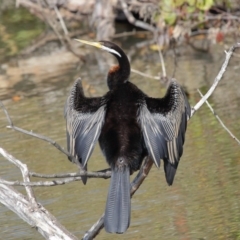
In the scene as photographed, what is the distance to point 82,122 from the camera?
4289mm

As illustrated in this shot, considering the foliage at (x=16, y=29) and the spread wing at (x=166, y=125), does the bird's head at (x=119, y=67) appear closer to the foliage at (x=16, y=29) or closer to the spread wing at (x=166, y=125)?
the spread wing at (x=166, y=125)

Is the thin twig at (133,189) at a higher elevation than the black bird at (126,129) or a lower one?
lower

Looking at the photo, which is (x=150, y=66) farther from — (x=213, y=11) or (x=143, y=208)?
(x=143, y=208)

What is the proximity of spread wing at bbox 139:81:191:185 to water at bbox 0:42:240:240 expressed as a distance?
0.82m

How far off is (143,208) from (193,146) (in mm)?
1418

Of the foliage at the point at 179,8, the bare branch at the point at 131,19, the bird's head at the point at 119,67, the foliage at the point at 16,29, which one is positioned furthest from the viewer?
the foliage at the point at 16,29

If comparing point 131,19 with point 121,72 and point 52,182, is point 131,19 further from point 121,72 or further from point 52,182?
point 52,182

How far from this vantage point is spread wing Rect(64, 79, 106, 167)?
13.8 ft

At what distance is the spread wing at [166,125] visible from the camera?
13.8 ft

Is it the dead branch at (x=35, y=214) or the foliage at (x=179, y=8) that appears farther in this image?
the foliage at (x=179, y=8)

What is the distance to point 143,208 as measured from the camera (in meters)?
5.54

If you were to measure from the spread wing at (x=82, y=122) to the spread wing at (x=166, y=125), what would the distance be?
23 centimetres

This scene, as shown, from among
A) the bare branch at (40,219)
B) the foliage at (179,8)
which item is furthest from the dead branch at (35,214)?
the foliage at (179,8)

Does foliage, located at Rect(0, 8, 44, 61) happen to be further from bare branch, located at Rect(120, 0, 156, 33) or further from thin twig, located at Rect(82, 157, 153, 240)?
thin twig, located at Rect(82, 157, 153, 240)
